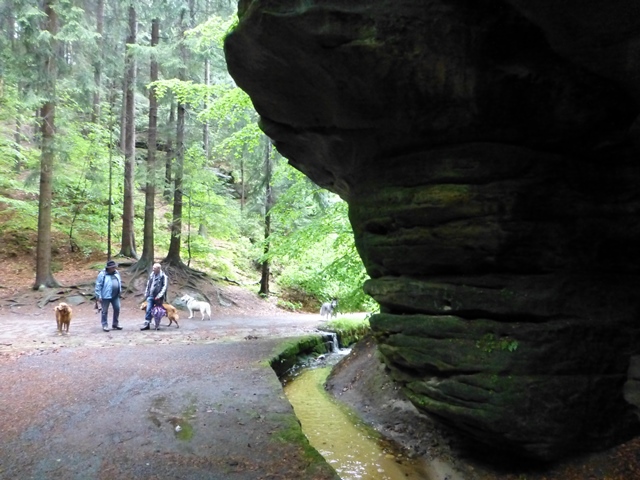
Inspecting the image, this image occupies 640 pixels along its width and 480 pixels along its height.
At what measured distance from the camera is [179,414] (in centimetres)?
632

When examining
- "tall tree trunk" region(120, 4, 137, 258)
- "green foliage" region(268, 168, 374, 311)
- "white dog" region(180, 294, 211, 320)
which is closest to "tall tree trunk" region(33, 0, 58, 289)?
"tall tree trunk" region(120, 4, 137, 258)

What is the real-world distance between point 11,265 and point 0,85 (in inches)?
367

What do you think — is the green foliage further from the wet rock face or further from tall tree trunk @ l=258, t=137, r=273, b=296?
the wet rock face

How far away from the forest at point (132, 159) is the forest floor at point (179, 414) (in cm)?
460

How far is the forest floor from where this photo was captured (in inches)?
187

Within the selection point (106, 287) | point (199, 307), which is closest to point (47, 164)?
point (106, 287)

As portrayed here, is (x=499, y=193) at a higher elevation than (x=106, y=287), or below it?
higher

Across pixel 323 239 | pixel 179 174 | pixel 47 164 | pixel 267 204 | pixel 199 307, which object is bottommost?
pixel 199 307

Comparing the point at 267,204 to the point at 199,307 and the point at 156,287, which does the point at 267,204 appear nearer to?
the point at 199,307

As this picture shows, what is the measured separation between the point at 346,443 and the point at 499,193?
14.5 ft

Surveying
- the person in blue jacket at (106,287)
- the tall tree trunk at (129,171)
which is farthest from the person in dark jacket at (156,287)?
the tall tree trunk at (129,171)

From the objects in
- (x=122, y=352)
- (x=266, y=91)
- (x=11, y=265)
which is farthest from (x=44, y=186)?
(x=266, y=91)

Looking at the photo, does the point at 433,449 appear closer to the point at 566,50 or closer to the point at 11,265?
the point at 566,50

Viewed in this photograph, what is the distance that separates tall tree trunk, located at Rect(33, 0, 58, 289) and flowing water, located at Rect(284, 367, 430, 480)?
513 inches
